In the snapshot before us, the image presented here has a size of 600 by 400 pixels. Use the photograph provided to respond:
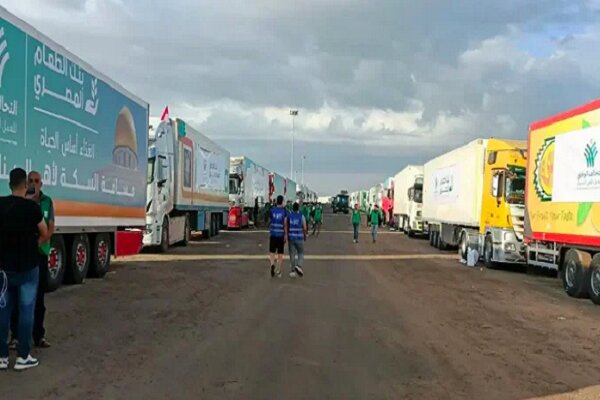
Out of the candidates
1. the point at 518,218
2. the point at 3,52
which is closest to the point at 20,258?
the point at 3,52

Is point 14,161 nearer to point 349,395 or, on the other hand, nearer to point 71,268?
point 71,268

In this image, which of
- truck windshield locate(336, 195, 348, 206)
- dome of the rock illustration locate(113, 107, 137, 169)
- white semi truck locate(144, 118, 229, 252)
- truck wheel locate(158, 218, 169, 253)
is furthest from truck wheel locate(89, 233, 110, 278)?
truck windshield locate(336, 195, 348, 206)

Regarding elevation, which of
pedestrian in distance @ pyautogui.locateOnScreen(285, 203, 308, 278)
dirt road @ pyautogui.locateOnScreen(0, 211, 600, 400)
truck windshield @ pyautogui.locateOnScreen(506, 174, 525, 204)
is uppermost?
truck windshield @ pyautogui.locateOnScreen(506, 174, 525, 204)

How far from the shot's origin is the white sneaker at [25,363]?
7438 millimetres

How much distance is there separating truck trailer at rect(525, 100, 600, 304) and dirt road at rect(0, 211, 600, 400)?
776 millimetres

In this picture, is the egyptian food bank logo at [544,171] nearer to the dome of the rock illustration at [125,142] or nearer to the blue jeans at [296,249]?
the blue jeans at [296,249]

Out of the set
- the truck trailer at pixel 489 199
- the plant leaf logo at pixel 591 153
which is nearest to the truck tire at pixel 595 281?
the plant leaf logo at pixel 591 153

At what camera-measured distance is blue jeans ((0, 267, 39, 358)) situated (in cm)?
749

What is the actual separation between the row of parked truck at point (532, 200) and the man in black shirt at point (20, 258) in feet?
34.9

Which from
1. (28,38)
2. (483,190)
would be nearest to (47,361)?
(28,38)

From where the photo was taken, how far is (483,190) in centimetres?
2244

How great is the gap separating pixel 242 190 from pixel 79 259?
30.9 metres

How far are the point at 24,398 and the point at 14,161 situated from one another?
6027 millimetres

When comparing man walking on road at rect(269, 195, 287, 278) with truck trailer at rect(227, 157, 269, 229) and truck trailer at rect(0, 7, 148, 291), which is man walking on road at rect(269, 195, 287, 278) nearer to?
truck trailer at rect(0, 7, 148, 291)
